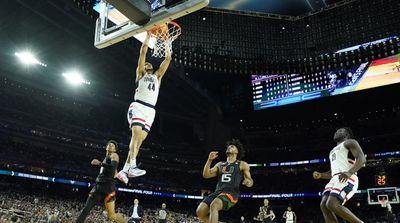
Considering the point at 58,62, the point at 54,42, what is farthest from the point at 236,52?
the point at 58,62

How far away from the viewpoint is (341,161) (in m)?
6.06

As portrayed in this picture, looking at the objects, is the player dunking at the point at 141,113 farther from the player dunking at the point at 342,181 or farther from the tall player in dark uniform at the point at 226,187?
the player dunking at the point at 342,181

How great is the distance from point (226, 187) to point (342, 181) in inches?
75.0

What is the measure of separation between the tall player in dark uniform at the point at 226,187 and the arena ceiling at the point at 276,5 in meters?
14.7

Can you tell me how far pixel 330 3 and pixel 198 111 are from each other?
18.3m

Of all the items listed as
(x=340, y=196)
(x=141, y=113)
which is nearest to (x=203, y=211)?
(x=340, y=196)

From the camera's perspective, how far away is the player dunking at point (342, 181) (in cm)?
568

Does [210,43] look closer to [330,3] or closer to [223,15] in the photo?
[223,15]

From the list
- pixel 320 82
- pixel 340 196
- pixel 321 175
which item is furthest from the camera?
pixel 320 82

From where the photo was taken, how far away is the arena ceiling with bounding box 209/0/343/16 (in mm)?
20225

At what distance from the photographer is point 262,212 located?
1627 cm

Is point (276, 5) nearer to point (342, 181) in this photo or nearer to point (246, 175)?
point (246, 175)

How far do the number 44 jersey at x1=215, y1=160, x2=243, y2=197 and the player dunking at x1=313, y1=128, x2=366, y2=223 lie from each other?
4.69 ft

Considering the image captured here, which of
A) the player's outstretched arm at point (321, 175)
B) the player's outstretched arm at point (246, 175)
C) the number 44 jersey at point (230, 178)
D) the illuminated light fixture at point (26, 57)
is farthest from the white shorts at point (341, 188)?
the illuminated light fixture at point (26, 57)
